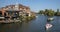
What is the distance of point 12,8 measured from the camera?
→ 1016 cm

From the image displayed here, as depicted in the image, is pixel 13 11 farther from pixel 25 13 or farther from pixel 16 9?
pixel 25 13

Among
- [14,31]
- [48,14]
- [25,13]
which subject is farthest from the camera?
[48,14]

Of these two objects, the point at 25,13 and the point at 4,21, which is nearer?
the point at 4,21

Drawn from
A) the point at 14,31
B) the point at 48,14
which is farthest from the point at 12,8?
the point at 48,14

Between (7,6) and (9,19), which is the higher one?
(7,6)

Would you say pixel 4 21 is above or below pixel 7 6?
below

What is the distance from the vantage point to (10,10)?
10.5 metres

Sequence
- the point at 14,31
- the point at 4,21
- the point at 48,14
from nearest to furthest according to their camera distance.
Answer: the point at 14,31 → the point at 4,21 → the point at 48,14

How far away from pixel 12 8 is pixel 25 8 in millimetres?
1945

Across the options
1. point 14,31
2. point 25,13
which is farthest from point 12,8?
point 14,31

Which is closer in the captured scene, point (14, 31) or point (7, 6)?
A: point (14, 31)

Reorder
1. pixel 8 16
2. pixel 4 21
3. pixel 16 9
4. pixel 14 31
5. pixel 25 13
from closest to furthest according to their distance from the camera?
pixel 14 31 → pixel 4 21 → pixel 8 16 → pixel 16 9 → pixel 25 13

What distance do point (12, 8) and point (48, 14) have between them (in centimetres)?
543

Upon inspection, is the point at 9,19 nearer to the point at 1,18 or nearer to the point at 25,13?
the point at 1,18
